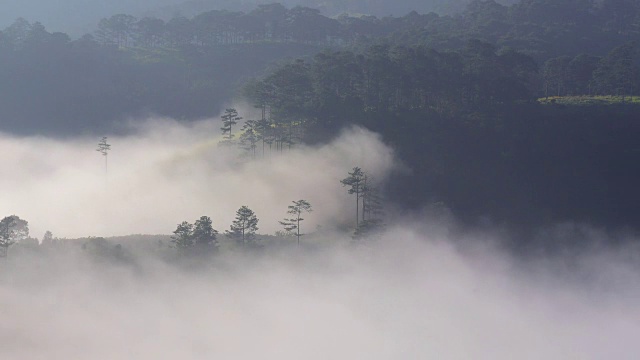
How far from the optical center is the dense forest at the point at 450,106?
9812 cm

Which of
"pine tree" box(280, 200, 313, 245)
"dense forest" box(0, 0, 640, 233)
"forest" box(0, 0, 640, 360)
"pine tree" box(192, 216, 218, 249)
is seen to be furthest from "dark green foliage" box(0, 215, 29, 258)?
"dense forest" box(0, 0, 640, 233)

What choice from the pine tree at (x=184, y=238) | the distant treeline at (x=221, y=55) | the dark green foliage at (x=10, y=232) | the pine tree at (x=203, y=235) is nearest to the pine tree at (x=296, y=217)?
the pine tree at (x=203, y=235)

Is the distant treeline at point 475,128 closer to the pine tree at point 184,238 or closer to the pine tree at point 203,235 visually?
the pine tree at point 203,235

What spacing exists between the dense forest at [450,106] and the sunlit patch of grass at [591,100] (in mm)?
425

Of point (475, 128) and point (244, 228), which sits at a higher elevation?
point (475, 128)

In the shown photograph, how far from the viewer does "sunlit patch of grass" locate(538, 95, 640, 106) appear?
378 feet

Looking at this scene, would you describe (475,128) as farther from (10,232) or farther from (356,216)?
(10,232)

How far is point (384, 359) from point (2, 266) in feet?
134

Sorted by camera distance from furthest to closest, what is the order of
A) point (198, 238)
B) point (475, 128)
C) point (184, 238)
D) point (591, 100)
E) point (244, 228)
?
point (591, 100) → point (475, 128) → point (244, 228) → point (198, 238) → point (184, 238)

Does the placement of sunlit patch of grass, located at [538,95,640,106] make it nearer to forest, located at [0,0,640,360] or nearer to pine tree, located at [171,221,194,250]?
forest, located at [0,0,640,360]

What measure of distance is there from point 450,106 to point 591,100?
886 inches

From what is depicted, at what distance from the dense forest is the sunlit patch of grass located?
0.42 meters

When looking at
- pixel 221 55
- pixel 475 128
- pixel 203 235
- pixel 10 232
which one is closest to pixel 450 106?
pixel 475 128

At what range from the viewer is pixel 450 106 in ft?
367
